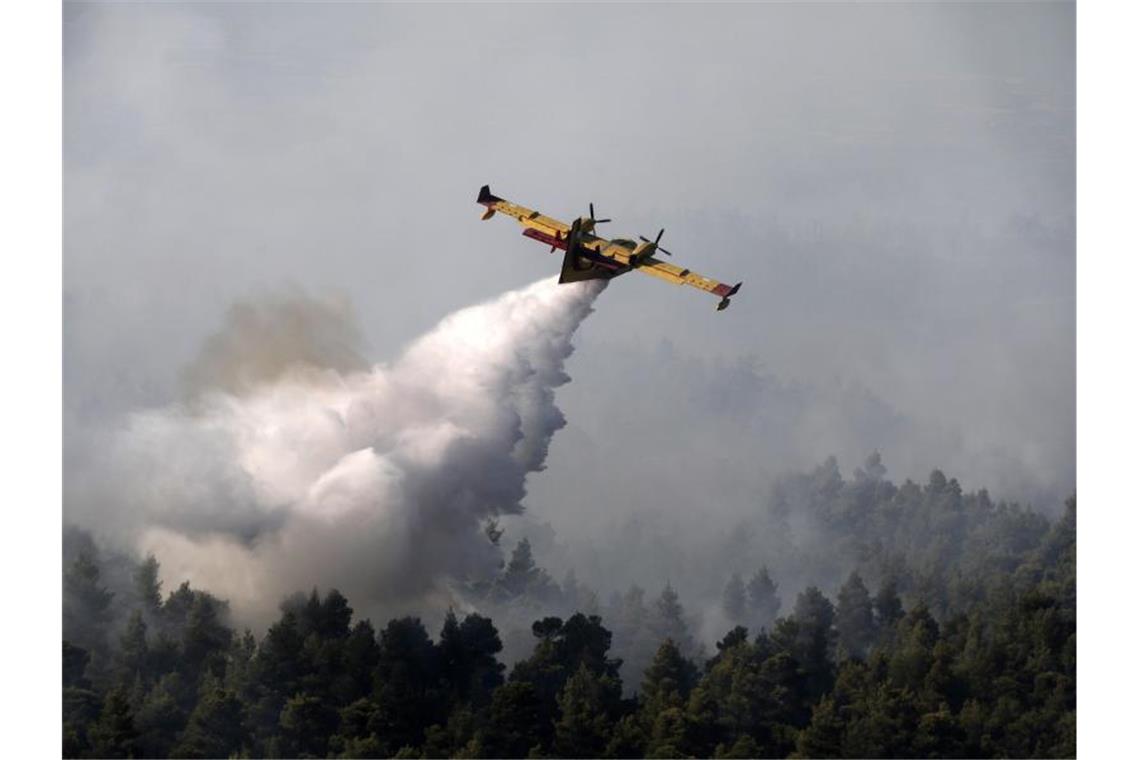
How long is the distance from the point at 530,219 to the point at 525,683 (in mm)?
23938

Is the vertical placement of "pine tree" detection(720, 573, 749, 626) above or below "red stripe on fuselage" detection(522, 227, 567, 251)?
below

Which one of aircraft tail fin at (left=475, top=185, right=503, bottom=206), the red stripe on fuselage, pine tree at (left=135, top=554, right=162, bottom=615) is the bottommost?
pine tree at (left=135, top=554, right=162, bottom=615)

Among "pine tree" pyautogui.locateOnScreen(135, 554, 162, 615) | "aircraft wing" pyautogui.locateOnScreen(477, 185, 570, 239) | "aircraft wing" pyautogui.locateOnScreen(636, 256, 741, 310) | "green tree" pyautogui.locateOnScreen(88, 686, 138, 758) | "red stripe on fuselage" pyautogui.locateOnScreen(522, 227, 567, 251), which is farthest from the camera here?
"pine tree" pyautogui.locateOnScreen(135, 554, 162, 615)

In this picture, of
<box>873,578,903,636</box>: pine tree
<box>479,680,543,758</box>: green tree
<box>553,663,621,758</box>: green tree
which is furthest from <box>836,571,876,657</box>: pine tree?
<box>479,680,543,758</box>: green tree

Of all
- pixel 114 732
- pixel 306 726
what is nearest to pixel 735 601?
pixel 306 726

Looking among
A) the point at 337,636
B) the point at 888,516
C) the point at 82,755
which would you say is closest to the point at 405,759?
the point at 337,636

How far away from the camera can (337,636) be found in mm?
96375

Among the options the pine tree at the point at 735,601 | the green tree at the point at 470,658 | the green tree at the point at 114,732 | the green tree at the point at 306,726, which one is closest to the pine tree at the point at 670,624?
the pine tree at the point at 735,601

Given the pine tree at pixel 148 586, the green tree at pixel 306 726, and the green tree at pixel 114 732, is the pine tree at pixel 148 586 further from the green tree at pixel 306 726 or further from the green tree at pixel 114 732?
the green tree at pixel 306 726

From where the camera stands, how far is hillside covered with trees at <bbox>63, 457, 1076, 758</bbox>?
302 feet

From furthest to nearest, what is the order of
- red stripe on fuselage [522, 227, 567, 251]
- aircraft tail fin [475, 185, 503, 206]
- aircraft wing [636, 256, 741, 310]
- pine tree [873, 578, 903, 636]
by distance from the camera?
pine tree [873, 578, 903, 636] → aircraft tail fin [475, 185, 503, 206] → red stripe on fuselage [522, 227, 567, 251] → aircraft wing [636, 256, 741, 310]

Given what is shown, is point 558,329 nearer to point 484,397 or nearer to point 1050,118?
point 484,397

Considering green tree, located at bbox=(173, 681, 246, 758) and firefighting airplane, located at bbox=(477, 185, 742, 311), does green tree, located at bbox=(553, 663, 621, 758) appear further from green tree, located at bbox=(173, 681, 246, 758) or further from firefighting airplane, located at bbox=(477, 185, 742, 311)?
firefighting airplane, located at bbox=(477, 185, 742, 311)

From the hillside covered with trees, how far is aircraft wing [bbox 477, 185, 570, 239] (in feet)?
76.0
